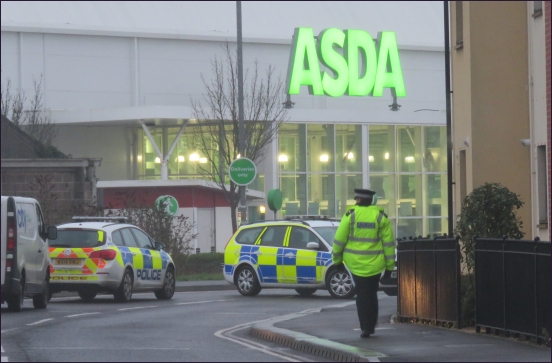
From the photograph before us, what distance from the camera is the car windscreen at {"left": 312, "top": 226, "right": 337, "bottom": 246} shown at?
22.6m

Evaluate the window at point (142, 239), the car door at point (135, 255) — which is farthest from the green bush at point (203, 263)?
the car door at point (135, 255)

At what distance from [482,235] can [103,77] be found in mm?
47075

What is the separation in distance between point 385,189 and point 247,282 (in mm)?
34269

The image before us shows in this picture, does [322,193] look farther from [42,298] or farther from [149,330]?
[149,330]

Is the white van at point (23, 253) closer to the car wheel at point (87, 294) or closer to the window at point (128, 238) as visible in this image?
the car wheel at point (87, 294)

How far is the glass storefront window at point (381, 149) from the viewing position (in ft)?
185

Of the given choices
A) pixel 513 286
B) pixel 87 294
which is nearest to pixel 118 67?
pixel 87 294

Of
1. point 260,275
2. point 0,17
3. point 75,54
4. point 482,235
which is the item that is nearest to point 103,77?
point 75,54

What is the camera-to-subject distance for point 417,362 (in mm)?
10141

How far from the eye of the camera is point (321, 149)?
183 feet

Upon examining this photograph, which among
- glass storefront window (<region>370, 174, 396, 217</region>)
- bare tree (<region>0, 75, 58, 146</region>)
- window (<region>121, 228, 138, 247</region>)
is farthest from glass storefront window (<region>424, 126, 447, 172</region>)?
window (<region>121, 228, 138, 247</region>)

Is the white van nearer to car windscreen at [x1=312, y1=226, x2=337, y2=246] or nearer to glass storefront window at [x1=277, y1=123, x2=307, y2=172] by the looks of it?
car windscreen at [x1=312, y1=226, x2=337, y2=246]

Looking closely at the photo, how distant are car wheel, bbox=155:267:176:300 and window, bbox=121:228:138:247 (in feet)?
3.98

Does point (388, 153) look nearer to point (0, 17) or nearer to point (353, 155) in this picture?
point (353, 155)
